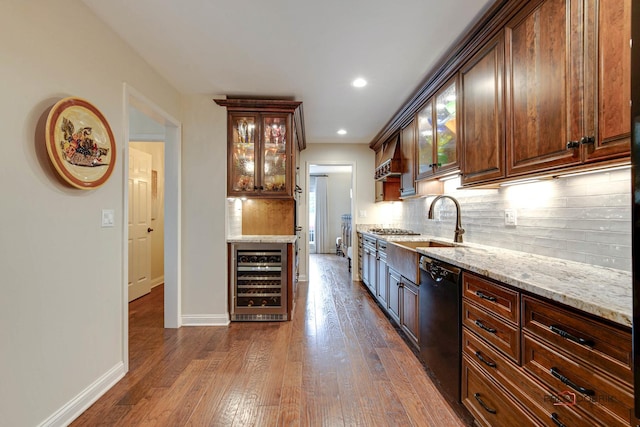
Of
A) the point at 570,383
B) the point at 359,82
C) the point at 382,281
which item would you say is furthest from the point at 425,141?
the point at 570,383

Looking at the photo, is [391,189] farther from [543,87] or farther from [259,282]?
[543,87]

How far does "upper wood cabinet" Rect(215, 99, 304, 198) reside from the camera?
302 centimetres

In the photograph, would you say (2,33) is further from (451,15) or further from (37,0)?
(451,15)

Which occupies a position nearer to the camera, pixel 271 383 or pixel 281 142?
pixel 271 383

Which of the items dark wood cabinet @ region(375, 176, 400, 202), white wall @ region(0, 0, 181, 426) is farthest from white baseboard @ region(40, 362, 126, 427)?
dark wood cabinet @ region(375, 176, 400, 202)

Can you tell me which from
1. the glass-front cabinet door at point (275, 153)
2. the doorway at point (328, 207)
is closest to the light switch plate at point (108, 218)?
the glass-front cabinet door at point (275, 153)

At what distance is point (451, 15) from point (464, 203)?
5.06 feet

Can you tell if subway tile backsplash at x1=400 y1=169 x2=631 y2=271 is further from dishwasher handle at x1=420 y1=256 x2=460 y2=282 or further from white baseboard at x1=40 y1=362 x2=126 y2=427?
white baseboard at x1=40 y1=362 x2=126 y2=427

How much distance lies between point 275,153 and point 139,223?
2401mm

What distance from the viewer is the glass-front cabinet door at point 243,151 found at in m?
3.02

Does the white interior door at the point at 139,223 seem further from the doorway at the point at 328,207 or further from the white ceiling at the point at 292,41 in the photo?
the doorway at the point at 328,207

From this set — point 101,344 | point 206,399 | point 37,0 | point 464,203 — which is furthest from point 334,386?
point 37,0

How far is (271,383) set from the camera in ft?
6.27

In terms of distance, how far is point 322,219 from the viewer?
8.72 m
